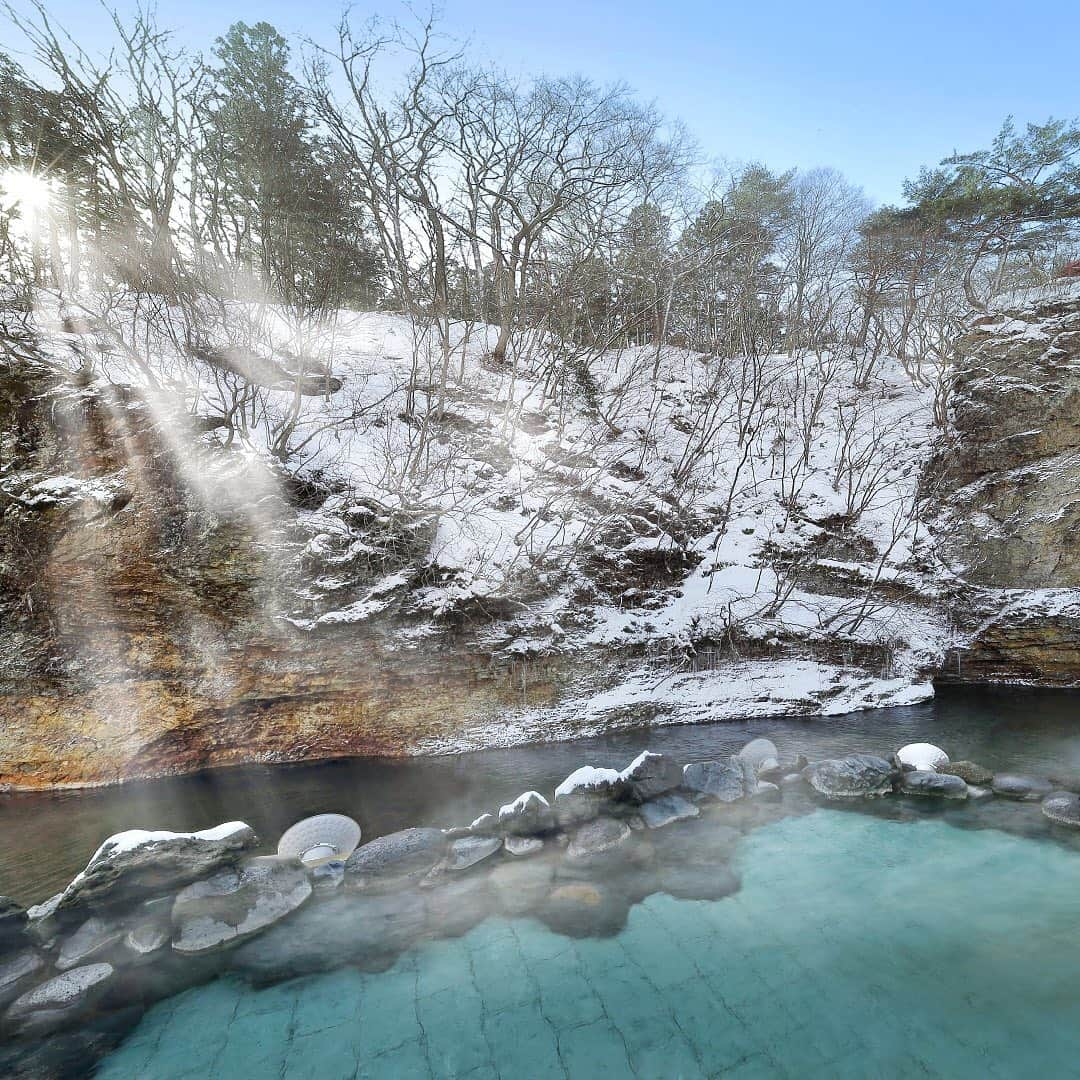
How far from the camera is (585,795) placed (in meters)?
5.07

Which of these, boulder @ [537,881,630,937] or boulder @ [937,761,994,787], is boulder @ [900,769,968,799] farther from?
boulder @ [537,881,630,937]

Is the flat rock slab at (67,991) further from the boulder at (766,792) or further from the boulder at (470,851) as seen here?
the boulder at (766,792)

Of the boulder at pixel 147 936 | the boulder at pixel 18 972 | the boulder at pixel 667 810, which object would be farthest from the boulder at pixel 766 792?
the boulder at pixel 18 972

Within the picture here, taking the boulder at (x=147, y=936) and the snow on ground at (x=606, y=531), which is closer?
the boulder at (x=147, y=936)

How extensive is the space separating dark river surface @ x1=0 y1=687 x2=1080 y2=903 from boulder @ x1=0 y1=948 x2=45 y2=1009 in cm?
134

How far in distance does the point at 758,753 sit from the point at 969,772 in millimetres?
2018

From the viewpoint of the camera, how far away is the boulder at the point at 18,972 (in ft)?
10.9

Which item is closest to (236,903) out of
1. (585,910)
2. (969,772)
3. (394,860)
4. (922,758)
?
(394,860)

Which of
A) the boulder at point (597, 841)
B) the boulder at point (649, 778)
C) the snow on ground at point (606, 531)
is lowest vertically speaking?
the boulder at point (597, 841)

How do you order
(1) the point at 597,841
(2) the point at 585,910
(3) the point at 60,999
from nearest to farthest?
(3) the point at 60,999 → (2) the point at 585,910 → (1) the point at 597,841

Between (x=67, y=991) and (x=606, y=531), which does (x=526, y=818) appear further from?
(x=606, y=531)

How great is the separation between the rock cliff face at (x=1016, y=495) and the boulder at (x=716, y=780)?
5796 millimetres

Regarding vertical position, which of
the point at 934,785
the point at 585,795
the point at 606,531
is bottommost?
the point at 585,795

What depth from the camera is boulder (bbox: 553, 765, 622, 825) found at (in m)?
4.94
